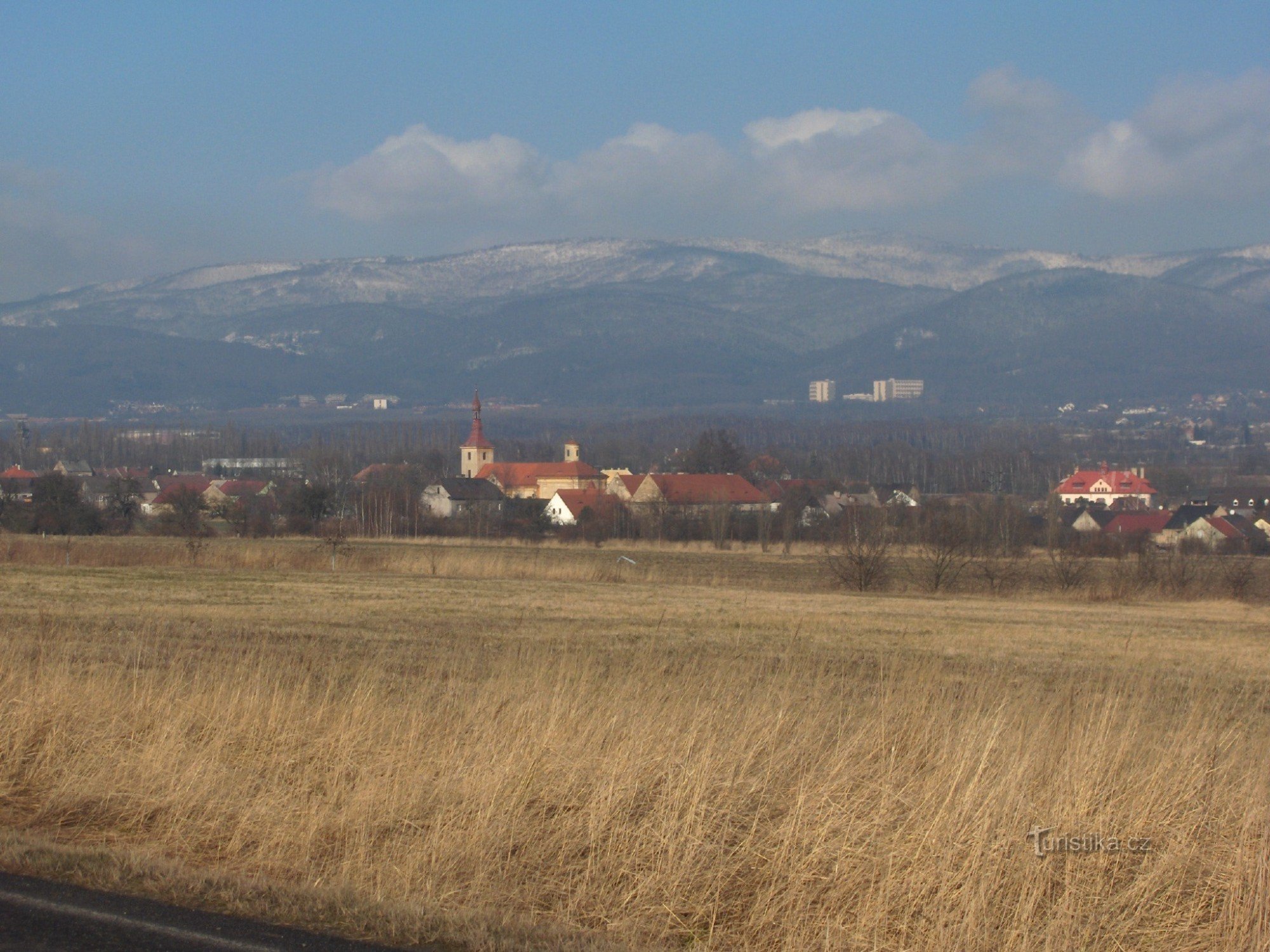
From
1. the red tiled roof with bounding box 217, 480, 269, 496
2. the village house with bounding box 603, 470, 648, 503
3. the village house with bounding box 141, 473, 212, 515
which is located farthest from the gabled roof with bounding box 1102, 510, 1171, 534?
the red tiled roof with bounding box 217, 480, 269, 496

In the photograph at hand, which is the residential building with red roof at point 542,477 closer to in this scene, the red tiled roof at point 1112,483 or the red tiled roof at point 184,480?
the red tiled roof at point 184,480

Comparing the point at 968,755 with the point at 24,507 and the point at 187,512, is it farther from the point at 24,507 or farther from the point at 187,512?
the point at 24,507

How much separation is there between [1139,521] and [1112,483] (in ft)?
Result: 177

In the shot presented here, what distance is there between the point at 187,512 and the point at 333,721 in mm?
58501

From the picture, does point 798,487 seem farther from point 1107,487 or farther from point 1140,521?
point 1107,487

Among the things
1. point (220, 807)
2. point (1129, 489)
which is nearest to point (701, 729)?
point (220, 807)

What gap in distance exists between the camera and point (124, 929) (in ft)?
23.9

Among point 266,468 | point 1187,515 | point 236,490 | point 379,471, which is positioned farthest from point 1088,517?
point 266,468

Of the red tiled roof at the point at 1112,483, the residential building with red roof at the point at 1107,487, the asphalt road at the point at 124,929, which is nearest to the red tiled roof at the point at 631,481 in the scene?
the residential building with red roof at the point at 1107,487

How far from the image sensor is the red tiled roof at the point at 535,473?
14625 cm

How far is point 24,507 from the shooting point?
69.2 m

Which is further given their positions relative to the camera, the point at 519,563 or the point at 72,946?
the point at 519,563

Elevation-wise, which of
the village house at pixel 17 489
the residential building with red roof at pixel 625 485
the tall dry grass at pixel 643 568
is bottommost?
the tall dry grass at pixel 643 568

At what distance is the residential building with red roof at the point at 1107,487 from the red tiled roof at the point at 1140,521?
38311mm
